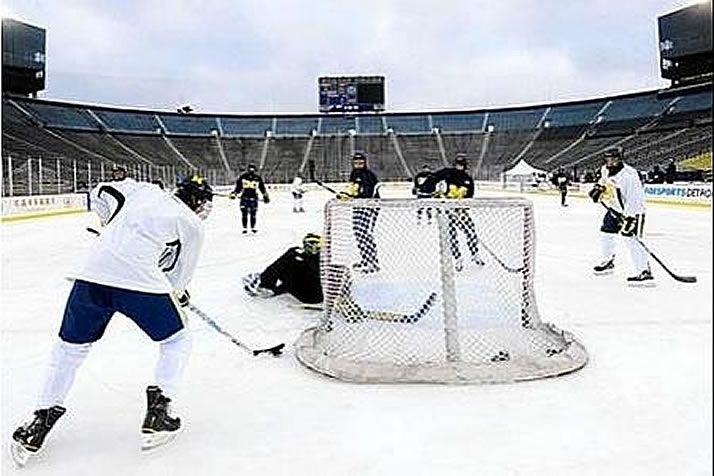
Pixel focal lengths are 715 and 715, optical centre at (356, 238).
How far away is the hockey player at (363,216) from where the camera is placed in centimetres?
446

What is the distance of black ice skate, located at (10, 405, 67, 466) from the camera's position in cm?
206

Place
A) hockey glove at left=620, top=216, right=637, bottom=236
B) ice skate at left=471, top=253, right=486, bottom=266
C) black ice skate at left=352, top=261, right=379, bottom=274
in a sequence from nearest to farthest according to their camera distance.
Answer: black ice skate at left=352, top=261, right=379, bottom=274, hockey glove at left=620, top=216, right=637, bottom=236, ice skate at left=471, top=253, right=486, bottom=266

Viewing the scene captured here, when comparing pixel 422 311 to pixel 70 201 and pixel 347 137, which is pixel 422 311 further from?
pixel 347 137

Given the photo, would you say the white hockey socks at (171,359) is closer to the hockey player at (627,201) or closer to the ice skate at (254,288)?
the ice skate at (254,288)

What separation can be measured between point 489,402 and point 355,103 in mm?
41998

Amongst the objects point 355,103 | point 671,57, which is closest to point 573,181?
point 671,57

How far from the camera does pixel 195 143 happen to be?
38.0 meters

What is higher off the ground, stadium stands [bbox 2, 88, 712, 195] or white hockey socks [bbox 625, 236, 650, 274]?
stadium stands [bbox 2, 88, 712, 195]

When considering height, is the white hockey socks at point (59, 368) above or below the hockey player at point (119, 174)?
below

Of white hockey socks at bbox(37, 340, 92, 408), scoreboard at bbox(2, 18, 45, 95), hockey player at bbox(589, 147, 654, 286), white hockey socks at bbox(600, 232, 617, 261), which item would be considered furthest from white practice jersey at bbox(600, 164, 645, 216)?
scoreboard at bbox(2, 18, 45, 95)

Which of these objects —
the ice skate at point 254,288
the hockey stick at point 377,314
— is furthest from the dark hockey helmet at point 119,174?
the hockey stick at point 377,314

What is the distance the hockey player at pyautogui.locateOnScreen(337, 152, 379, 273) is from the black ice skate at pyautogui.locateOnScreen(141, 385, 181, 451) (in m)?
1.73

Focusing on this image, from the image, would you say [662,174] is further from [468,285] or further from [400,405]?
[400,405]

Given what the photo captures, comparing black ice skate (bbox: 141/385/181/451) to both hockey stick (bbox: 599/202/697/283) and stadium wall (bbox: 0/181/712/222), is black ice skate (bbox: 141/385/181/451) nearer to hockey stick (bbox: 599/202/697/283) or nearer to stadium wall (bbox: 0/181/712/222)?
→ hockey stick (bbox: 599/202/697/283)
